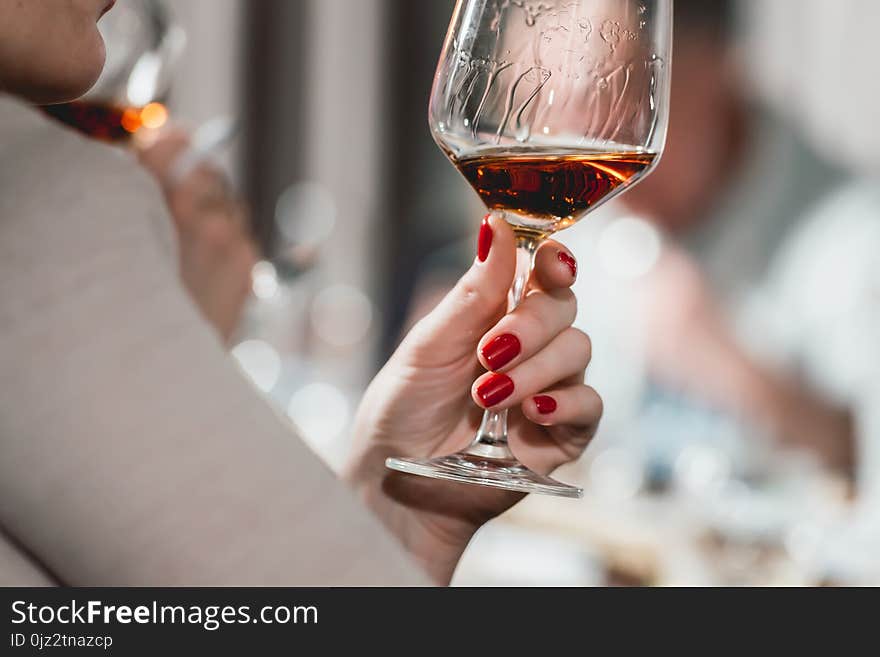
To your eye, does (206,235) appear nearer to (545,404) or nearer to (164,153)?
(164,153)

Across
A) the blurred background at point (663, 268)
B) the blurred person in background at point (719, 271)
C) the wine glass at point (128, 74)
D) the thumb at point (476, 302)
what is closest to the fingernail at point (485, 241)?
the thumb at point (476, 302)

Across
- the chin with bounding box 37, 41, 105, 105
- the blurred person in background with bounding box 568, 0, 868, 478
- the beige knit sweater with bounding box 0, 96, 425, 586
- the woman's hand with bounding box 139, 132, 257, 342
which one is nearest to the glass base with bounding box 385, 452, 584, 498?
the beige knit sweater with bounding box 0, 96, 425, 586

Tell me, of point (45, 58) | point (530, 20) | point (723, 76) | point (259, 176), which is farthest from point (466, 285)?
point (259, 176)

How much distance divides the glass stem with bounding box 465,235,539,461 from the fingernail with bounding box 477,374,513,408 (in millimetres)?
27

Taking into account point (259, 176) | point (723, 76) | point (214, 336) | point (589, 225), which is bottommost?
point (259, 176)

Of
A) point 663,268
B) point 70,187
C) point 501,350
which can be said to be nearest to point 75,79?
point 70,187

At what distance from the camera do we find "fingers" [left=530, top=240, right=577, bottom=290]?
570mm

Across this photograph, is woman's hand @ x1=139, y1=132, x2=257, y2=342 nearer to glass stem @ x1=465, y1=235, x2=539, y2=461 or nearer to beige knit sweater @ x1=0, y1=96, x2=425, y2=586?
glass stem @ x1=465, y1=235, x2=539, y2=461

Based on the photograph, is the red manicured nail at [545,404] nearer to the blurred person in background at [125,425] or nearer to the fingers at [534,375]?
the fingers at [534,375]

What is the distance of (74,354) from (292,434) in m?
0.10

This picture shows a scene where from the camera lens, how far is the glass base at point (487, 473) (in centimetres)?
50

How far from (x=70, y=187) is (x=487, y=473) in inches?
10.1

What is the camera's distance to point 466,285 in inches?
23.4
